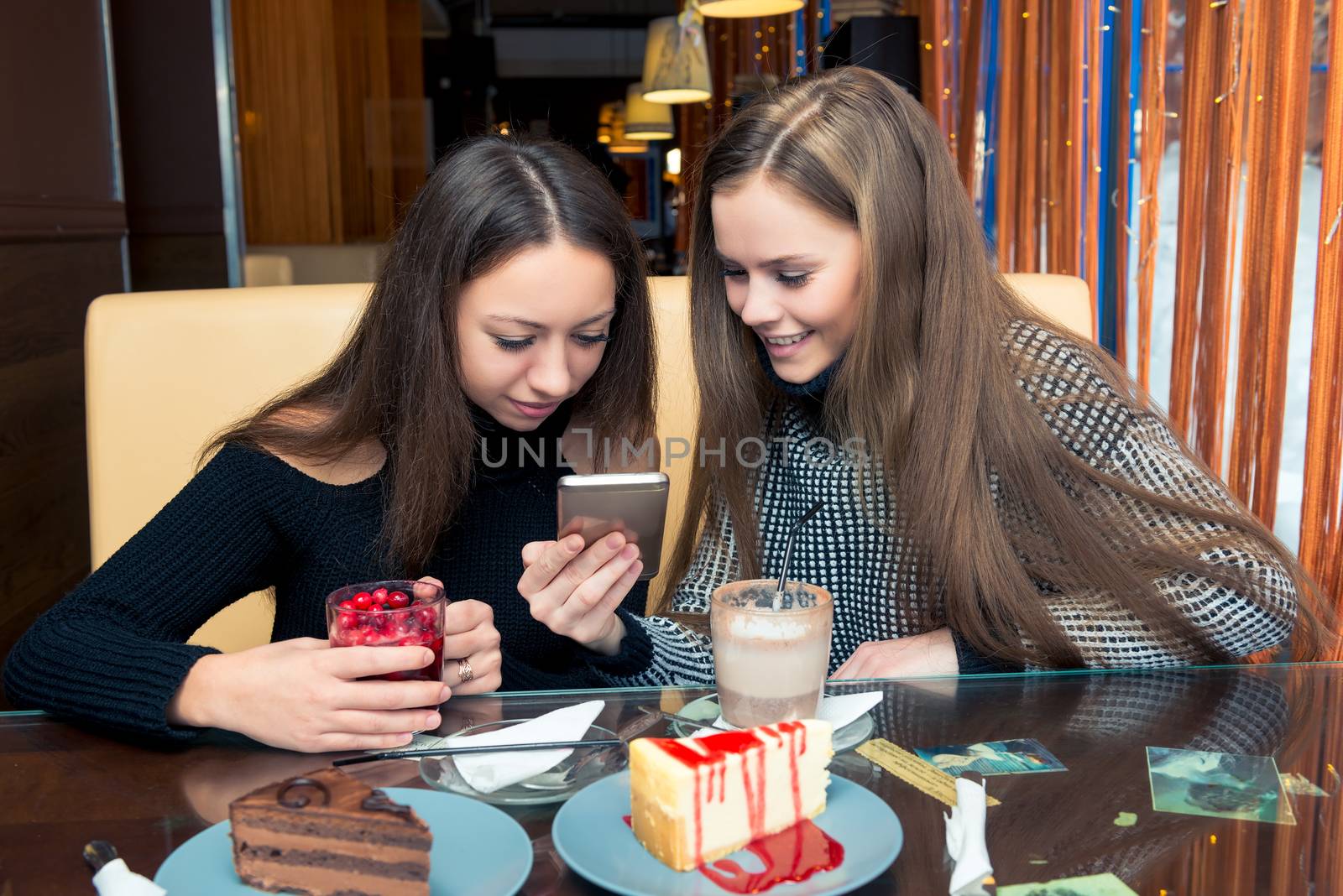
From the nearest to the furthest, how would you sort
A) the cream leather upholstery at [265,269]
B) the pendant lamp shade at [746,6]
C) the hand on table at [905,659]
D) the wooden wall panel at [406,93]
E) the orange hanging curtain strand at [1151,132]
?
the hand on table at [905,659] < the orange hanging curtain strand at [1151,132] < the pendant lamp shade at [746,6] < the cream leather upholstery at [265,269] < the wooden wall panel at [406,93]

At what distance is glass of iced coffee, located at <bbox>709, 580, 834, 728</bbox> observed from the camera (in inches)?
39.7

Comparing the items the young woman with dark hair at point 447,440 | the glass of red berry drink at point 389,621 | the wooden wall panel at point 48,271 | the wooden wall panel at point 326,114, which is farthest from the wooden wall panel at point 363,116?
the glass of red berry drink at point 389,621

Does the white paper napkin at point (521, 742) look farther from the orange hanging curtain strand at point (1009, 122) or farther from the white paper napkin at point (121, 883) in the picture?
the orange hanging curtain strand at point (1009, 122)

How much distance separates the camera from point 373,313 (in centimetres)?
152

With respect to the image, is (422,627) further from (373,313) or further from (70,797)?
(373,313)

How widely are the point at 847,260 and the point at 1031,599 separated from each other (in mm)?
469

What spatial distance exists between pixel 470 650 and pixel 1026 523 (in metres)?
0.71

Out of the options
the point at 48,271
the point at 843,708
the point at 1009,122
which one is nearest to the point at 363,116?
the point at 48,271

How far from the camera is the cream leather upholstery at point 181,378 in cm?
188

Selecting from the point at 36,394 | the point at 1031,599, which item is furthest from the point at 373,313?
the point at 36,394

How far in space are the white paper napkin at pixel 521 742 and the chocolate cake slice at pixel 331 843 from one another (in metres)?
0.17

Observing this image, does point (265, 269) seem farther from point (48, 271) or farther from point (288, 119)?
point (48, 271)

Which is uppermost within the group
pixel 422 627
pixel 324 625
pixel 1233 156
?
pixel 1233 156

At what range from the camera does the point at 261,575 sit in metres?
1.47
